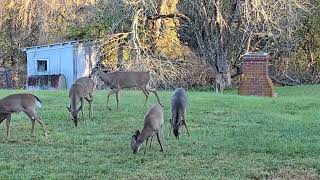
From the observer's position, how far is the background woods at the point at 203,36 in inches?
1066

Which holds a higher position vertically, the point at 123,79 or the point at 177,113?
the point at 123,79

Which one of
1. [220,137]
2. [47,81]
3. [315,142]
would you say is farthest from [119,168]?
[47,81]

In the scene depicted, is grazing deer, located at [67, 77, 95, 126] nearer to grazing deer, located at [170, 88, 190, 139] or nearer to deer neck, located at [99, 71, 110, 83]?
deer neck, located at [99, 71, 110, 83]

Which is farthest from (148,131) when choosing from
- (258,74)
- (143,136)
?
(258,74)

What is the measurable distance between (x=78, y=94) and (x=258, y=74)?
942 centimetres

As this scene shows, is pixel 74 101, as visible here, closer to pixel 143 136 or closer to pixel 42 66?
pixel 143 136

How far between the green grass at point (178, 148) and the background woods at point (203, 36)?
12792 millimetres

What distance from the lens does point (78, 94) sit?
12.7m

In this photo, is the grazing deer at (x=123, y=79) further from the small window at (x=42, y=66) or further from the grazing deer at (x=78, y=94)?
the small window at (x=42, y=66)

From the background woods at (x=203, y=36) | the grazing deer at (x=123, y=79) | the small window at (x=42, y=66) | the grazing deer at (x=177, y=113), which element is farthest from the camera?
the small window at (x=42, y=66)

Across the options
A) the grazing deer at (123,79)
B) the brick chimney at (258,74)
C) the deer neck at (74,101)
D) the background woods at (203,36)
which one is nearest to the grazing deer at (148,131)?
the deer neck at (74,101)

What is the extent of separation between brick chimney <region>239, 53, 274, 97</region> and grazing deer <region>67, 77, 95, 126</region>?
27.1ft

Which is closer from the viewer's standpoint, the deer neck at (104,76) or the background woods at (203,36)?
the deer neck at (104,76)

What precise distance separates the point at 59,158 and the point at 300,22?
2286 cm
